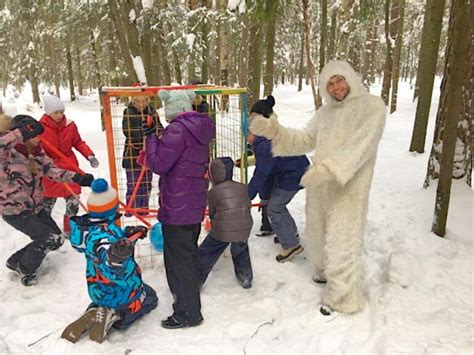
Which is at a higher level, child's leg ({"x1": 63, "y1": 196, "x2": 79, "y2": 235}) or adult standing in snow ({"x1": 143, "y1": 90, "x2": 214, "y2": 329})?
adult standing in snow ({"x1": 143, "y1": 90, "x2": 214, "y2": 329})

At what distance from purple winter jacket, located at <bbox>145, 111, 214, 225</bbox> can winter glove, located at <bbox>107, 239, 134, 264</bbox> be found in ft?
1.56

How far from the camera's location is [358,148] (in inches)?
127

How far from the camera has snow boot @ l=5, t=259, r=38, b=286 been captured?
4.00m

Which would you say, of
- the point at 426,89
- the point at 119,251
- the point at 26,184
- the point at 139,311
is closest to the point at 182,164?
the point at 119,251

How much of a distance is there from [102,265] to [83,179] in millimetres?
1134

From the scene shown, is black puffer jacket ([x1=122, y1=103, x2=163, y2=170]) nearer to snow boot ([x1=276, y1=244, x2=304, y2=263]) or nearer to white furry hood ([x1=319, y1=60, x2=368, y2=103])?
snow boot ([x1=276, y1=244, x2=304, y2=263])

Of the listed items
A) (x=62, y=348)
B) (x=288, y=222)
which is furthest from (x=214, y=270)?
(x=62, y=348)

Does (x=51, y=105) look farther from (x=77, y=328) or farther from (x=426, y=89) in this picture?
(x=426, y=89)

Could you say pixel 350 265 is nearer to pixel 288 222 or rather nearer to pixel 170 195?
pixel 288 222

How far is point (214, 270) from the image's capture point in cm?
432

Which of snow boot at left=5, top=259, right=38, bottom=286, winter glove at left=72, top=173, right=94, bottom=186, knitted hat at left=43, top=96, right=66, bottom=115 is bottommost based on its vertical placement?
snow boot at left=5, top=259, right=38, bottom=286

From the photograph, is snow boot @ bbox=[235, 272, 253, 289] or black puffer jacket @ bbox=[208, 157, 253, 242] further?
snow boot @ bbox=[235, 272, 253, 289]

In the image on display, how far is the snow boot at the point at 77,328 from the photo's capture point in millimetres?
3049

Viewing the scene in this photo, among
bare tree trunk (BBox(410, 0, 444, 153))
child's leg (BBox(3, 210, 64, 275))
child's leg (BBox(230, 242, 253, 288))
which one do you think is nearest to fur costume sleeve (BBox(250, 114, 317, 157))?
child's leg (BBox(230, 242, 253, 288))
